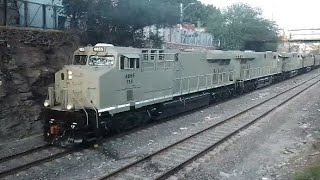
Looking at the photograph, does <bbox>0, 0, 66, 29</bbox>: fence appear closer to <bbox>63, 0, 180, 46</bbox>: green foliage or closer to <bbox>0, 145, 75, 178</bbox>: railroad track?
<bbox>63, 0, 180, 46</bbox>: green foliage

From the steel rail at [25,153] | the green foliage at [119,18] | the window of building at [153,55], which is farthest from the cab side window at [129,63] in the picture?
the green foliage at [119,18]

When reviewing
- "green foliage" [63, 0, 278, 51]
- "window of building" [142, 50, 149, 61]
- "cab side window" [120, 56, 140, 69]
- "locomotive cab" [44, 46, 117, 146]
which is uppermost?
"green foliage" [63, 0, 278, 51]

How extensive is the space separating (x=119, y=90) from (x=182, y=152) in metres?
2.91

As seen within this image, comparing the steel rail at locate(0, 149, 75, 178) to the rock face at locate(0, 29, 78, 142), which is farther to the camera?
the rock face at locate(0, 29, 78, 142)

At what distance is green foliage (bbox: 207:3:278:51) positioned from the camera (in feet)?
153

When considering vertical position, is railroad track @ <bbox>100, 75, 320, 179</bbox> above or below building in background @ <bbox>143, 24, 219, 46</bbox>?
below

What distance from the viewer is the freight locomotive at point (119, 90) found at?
10.7m

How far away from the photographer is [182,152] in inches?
411

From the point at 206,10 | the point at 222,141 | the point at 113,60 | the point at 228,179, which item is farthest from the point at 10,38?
the point at 206,10

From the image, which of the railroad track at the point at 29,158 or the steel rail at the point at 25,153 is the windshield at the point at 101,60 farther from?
the steel rail at the point at 25,153

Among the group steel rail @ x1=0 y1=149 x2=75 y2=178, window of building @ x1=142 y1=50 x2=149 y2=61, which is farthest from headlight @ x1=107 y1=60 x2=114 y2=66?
steel rail @ x1=0 y1=149 x2=75 y2=178

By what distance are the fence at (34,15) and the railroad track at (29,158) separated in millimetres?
8640

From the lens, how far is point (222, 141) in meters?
11.7

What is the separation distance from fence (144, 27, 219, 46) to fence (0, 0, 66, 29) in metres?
17.9
